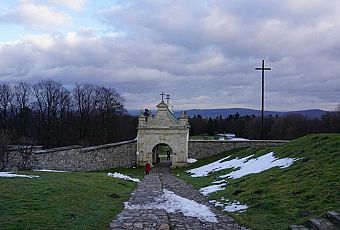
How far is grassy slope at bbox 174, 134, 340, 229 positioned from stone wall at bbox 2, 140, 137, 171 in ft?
51.4

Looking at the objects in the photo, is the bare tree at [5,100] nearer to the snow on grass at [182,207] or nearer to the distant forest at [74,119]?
the distant forest at [74,119]

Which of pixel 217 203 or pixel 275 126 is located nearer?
pixel 217 203

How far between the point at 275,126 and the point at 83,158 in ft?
162

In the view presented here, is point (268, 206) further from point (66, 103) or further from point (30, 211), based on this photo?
point (66, 103)

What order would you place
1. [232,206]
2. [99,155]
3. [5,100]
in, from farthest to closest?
1. [5,100]
2. [99,155]
3. [232,206]

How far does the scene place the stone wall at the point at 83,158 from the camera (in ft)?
89.7

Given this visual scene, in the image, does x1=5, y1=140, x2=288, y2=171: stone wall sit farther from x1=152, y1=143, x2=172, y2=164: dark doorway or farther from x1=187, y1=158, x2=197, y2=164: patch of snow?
x1=152, y1=143, x2=172, y2=164: dark doorway

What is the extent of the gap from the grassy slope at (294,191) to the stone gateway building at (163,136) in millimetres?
21166

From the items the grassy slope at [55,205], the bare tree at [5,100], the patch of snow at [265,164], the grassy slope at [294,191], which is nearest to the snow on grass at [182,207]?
the grassy slope at [294,191]

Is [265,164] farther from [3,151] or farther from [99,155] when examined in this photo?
[99,155]

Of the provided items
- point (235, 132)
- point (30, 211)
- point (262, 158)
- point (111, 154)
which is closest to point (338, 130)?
point (235, 132)

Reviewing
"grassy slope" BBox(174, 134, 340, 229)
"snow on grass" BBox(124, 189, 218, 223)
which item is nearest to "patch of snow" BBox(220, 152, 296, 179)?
"grassy slope" BBox(174, 134, 340, 229)

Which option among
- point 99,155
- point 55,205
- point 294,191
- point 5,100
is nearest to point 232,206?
point 294,191

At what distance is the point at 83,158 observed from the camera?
33.0m
